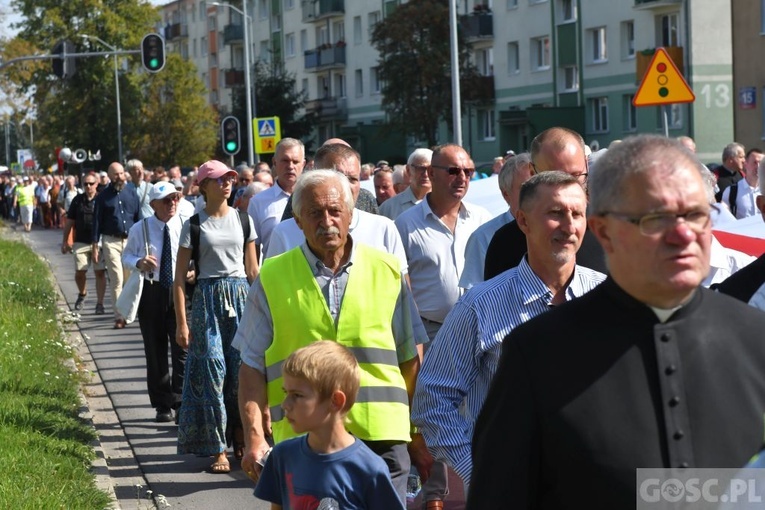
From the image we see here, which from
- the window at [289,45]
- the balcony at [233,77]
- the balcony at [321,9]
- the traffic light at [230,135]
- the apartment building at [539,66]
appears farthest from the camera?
the balcony at [233,77]

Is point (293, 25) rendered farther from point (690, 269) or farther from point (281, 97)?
point (690, 269)

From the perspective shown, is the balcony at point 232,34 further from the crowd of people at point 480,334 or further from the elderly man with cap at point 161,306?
the crowd of people at point 480,334

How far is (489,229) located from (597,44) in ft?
155

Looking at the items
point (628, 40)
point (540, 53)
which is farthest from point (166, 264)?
point (540, 53)

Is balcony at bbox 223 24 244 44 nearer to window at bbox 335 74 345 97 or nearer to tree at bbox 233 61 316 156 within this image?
window at bbox 335 74 345 97

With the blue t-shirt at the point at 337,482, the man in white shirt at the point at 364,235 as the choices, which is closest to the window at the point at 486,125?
the man in white shirt at the point at 364,235

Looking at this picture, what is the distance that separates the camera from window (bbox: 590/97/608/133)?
52.2 meters

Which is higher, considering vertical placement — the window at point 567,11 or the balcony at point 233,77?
the window at point 567,11

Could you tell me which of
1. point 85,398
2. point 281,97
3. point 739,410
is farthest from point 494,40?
point 739,410

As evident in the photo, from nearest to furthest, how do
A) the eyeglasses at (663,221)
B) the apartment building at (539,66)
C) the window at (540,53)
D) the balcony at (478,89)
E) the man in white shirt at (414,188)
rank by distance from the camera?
the eyeglasses at (663,221) < the man in white shirt at (414,188) < the apartment building at (539,66) < the window at (540,53) < the balcony at (478,89)

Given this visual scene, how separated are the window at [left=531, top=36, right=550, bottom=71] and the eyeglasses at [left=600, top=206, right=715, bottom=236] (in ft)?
176

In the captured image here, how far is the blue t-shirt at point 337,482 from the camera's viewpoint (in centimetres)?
468

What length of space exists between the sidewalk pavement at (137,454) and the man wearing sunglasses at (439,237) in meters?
1.11

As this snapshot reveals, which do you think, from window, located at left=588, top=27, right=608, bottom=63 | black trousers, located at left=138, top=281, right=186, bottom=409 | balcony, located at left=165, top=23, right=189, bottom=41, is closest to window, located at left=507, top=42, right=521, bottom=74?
window, located at left=588, top=27, right=608, bottom=63
